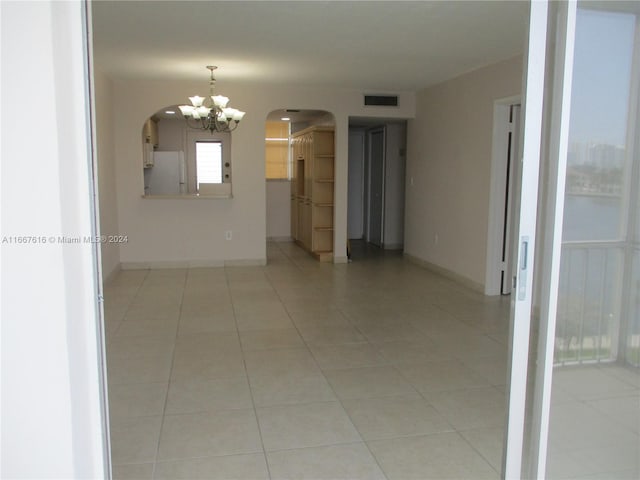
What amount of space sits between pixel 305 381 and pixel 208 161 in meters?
8.48

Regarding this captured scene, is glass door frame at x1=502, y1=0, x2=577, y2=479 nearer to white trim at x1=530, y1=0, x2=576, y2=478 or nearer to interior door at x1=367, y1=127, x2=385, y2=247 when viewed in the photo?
white trim at x1=530, y1=0, x2=576, y2=478

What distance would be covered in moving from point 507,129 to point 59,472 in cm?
513

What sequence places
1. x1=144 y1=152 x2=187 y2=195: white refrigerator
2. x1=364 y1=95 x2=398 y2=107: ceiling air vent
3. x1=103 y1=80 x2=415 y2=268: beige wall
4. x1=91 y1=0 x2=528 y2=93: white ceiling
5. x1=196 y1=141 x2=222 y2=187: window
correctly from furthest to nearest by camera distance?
1. x1=196 y1=141 x2=222 y2=187: window
2. x1=144 y1=152 x2=187 y2=195: white refrigerator
3. x1=364 y1=95 x2=398 y2=107: ceiling air vent
4. x1=103 y1=80 x2=415 y2=268: beige wall
5. x1=91 y1=0 x2=528 y2=93: white ceiling

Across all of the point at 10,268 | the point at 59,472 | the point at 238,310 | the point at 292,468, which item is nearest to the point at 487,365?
the point at 292,468

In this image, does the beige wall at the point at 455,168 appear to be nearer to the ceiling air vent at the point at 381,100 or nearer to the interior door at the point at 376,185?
the ceiling air vent at the point at 381,100

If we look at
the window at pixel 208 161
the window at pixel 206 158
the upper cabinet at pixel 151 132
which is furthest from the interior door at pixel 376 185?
the upper cabinet at pixel 151 132

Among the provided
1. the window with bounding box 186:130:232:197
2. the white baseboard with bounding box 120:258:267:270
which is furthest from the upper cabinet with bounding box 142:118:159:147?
the white baseboard with bounding box 120:258:267:270

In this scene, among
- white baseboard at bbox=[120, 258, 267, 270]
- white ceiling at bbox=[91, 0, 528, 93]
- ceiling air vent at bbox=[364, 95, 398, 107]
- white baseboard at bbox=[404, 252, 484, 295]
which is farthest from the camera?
ceiling air vent at bbox=[364, 95, 398, 107]

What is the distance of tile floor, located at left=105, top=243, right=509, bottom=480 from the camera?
8.00 feet

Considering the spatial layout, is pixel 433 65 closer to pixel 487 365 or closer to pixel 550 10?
pixel 487 365

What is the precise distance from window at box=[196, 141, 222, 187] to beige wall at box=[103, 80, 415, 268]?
158 inches

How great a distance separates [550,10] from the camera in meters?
1.69

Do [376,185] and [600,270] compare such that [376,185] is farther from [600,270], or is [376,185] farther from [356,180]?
[600,270]

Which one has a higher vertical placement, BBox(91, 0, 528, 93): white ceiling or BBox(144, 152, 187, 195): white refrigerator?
BBox(91, 0, 528, 93): white ceiling
